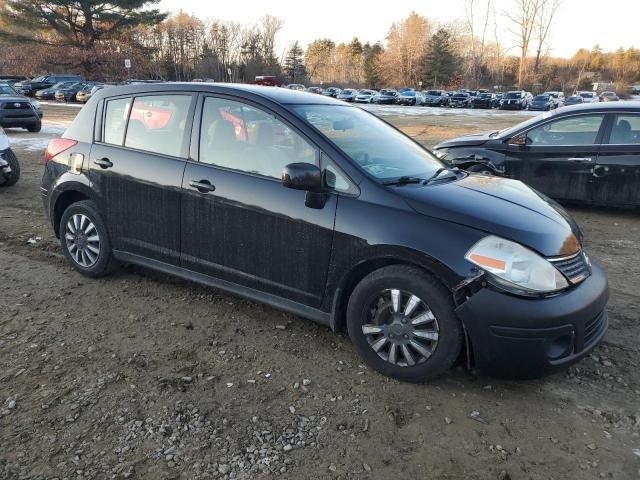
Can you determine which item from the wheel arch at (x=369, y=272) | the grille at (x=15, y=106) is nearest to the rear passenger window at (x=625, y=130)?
the wheel arch at (x=369, y=272)

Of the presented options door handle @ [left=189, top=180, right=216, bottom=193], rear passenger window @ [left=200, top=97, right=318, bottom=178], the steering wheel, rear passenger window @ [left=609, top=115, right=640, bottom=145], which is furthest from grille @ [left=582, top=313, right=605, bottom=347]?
rear passenger window @ [left=609, top=115, right=640, bottom=145]

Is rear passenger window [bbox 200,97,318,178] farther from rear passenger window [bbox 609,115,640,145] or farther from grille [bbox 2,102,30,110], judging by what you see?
grille [bbox 2,102,30,110]

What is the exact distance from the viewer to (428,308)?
298 cm

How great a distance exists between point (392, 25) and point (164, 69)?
41007 mm

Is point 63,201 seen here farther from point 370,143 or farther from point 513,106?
point 513,106

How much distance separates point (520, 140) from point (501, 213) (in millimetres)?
5121

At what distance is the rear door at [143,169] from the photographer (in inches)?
157

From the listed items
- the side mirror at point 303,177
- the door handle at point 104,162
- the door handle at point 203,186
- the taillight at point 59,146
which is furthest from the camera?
the taillight at point 59,146

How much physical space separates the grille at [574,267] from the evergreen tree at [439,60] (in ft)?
269

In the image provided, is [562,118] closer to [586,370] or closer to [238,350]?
[586,370]

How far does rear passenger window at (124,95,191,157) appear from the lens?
4.02 metres

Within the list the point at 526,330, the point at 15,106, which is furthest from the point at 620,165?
the point at 15,106

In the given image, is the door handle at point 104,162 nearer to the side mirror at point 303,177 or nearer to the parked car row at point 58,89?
the side mirror at point 303,177

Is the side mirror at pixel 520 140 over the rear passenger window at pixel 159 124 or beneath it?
beneath
